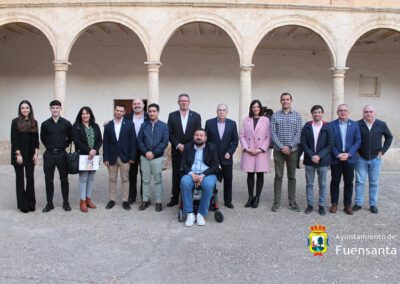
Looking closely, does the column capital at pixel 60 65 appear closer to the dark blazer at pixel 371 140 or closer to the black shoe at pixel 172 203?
the black shoe at pixel 172 203

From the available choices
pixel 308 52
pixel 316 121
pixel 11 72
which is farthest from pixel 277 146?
pixel 11 72

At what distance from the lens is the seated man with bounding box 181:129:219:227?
5.07 metres

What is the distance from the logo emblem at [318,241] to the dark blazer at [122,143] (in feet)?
9.24

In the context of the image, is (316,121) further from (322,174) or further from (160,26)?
(160,26)

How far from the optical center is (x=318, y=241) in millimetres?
4422

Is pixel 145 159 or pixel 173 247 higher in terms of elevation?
pixel 145 159

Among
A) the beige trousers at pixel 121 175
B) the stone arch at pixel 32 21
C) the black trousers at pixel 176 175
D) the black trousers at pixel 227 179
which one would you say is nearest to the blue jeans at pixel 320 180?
the black trousers at pixel 227 179

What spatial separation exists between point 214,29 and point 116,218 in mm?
9609

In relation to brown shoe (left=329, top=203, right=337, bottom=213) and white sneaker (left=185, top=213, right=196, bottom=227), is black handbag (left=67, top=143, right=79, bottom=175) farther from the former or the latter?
brown shoe (left=329, top=203, right=337, bottom=213)

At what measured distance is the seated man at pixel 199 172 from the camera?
507cm

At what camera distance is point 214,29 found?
43.7ft

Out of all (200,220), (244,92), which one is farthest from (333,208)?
(244,92)

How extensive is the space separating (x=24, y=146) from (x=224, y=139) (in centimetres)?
295

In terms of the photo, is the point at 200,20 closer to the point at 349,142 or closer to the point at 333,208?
the point at 349,142
